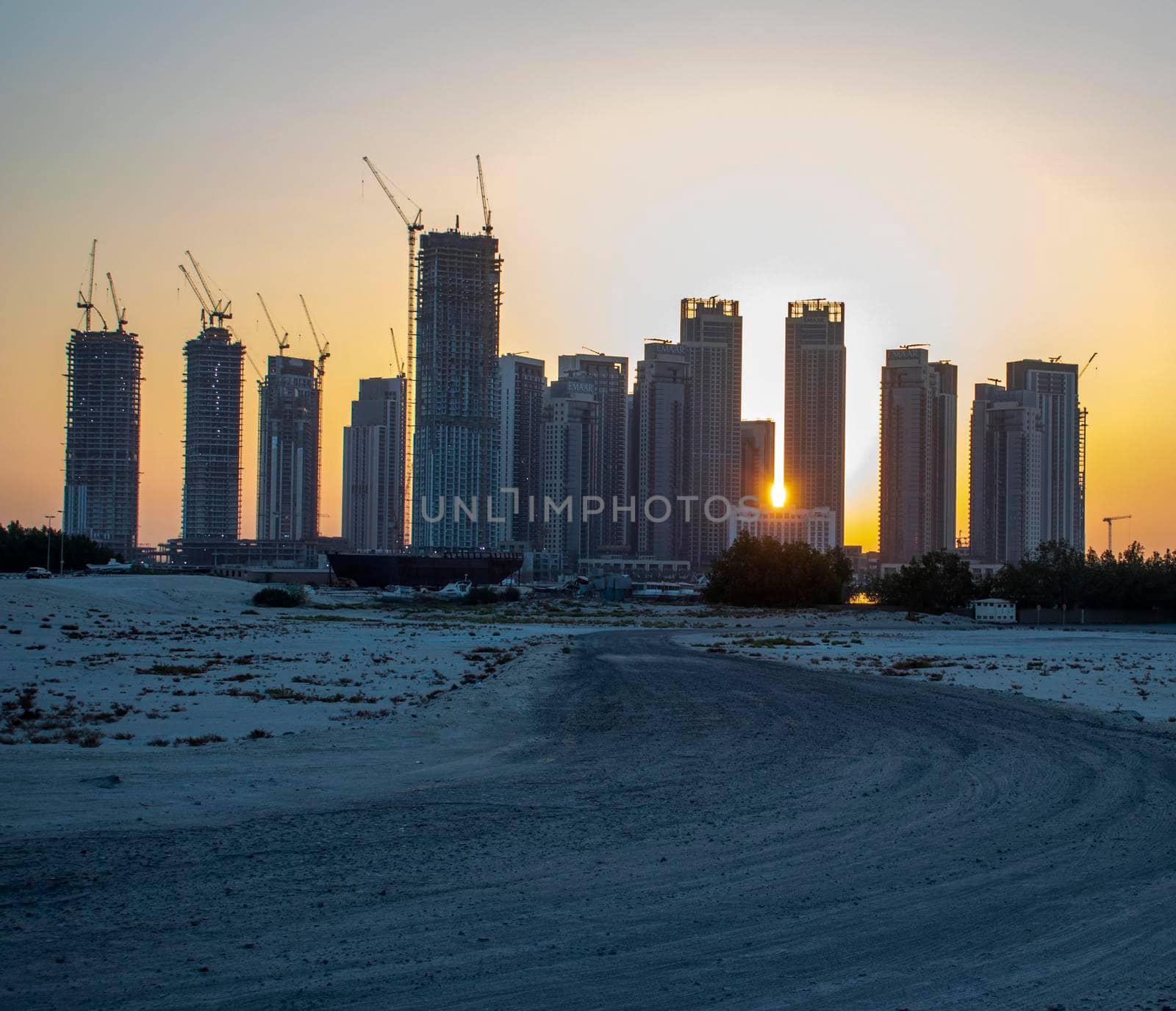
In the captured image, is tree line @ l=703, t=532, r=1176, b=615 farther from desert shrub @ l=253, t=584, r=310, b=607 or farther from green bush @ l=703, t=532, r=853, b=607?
desert shrub @ l=253, t=584, r=310, b=607

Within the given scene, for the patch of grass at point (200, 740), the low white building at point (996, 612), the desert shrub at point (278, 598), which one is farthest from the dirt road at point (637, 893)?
the desert shrub at point (278, 598)

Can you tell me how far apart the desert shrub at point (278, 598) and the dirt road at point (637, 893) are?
80633 mm

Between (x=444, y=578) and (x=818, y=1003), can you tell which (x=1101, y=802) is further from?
(x=444, y=578)

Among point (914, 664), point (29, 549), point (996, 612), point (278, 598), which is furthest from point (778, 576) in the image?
point (29, 549)

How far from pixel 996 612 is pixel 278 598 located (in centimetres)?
6335

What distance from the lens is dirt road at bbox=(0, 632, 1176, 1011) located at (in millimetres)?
8211

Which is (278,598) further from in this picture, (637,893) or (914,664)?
(637,893)

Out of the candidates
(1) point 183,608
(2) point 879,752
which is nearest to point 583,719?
(2) point 879,752

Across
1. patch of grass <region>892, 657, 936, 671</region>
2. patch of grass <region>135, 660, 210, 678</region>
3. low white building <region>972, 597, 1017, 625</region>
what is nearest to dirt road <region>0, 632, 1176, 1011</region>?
patch of grass <region>135, 660, 210, 678</region>

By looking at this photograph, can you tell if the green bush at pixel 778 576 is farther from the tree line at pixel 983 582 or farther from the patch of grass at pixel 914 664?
the patch of grass at pixel 914 664

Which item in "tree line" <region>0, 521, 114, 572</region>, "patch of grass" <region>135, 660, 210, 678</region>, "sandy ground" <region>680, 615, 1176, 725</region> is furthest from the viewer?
"tree line" <region>0, 521, 114, 572</region>

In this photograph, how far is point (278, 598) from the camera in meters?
95.6

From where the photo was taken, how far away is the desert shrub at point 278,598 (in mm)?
94500

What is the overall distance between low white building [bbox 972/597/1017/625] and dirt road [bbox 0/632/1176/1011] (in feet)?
262
